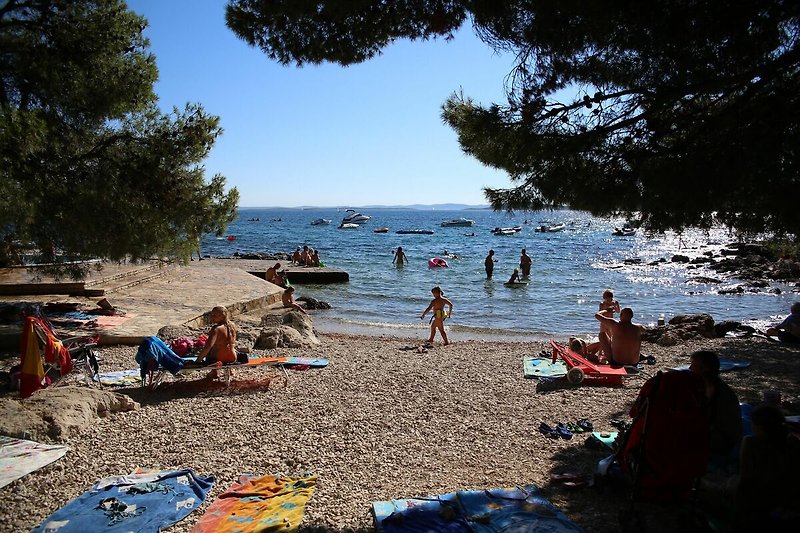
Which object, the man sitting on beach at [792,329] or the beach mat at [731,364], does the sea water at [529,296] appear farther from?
the man sitting on beach at [792,329]

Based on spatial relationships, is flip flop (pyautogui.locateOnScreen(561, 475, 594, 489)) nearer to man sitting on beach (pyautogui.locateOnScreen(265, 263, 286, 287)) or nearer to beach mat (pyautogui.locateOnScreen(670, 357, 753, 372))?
beach mat (pyautogui.locateOnScreen(670, 357, 753, 372))

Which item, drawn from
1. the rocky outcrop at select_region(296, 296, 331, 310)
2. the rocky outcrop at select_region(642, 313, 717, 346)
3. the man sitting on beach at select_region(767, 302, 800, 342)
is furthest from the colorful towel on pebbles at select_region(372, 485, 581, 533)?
the rocky outcrop at select_region(296, 296, 331, 310)

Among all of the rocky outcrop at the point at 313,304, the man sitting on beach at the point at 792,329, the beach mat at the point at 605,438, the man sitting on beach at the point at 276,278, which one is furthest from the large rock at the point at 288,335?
the man sitting on beach at the point at 792,329

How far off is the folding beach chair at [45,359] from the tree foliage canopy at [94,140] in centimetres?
150

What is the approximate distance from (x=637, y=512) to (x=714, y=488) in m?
0.62

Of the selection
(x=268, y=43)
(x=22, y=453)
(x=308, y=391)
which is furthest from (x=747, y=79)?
(x=22, y=453)

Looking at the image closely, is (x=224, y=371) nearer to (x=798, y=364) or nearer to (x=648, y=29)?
(x=648, y=29)

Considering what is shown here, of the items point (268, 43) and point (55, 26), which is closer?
point (268, 43)

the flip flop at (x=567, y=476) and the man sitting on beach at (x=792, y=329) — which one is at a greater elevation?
the man sitting on beach at (x=792, y=329)

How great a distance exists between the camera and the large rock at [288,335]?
34.1 ft

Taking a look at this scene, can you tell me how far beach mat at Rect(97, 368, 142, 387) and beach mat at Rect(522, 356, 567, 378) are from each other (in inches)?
229

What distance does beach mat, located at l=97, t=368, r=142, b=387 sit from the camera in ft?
25.7

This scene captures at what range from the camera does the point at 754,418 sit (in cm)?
351

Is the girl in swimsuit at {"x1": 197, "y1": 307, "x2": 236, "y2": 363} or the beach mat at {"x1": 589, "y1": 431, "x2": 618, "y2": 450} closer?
the beach mat at {"x1": 589, "y1": 431, "x2": 618, "y2": 450}
